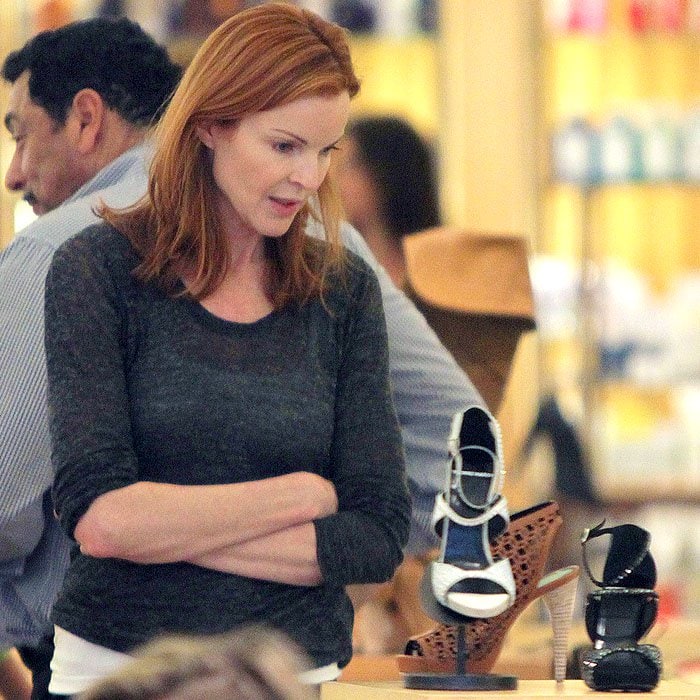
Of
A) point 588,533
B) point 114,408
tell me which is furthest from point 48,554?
point 588,533

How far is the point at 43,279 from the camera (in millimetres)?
1897

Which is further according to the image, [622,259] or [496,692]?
[622,259]

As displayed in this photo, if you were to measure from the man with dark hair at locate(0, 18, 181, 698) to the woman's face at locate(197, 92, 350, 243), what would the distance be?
0.29m

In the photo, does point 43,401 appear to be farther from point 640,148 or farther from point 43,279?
point 640,148

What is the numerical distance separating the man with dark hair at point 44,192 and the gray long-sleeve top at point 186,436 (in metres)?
0.20

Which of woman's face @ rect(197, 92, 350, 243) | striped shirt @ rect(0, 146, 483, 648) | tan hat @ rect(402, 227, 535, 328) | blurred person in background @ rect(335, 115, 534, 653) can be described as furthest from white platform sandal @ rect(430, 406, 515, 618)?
tan hat @ rect(402, 227, 535, 328)

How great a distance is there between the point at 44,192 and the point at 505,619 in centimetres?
85

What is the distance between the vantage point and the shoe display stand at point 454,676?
1581 mm

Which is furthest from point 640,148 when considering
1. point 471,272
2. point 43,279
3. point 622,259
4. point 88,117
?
point 43,279

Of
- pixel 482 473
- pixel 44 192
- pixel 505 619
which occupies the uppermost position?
pixel 44 192

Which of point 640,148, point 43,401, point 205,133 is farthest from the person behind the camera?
point 640,148

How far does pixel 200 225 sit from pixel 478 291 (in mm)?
814

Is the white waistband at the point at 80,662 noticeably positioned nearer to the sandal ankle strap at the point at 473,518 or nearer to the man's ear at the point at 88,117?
the sandal ankle strap at the point at 473,518

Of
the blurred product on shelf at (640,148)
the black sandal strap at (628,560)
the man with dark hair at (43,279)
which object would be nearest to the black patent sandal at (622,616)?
the black sandal strap at (628,560)
